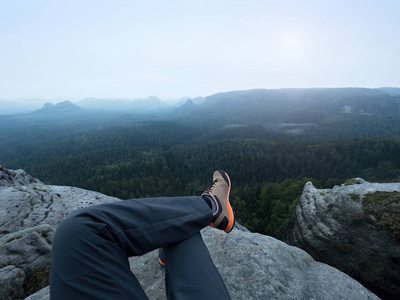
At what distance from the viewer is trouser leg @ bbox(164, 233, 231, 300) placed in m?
2.56

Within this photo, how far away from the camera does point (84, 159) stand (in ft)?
342

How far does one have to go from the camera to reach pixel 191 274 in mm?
2766

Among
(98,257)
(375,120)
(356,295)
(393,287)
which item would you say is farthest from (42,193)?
(375,120)

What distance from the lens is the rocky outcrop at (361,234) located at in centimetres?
737

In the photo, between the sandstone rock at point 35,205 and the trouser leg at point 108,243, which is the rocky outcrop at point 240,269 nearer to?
the trouser leg at point 108,243

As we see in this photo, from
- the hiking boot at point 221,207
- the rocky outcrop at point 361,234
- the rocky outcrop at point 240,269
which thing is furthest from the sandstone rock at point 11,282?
the rocky outcrop at point 361,234

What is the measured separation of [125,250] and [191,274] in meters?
1.06

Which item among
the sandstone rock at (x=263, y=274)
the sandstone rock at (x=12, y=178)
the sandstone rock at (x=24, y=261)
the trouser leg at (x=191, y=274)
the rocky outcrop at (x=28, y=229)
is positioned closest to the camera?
the trouser leg at (x=191, y=274)

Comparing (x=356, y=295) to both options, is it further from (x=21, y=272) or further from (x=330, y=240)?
(x=21, y=272)

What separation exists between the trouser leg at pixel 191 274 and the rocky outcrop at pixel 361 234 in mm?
8711

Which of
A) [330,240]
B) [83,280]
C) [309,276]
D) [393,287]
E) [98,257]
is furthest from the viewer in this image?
[330,240]

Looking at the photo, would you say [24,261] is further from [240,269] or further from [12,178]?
[12,178]

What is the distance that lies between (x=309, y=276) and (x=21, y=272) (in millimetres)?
7831

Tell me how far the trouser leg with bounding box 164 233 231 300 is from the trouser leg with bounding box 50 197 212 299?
232 millimetres
